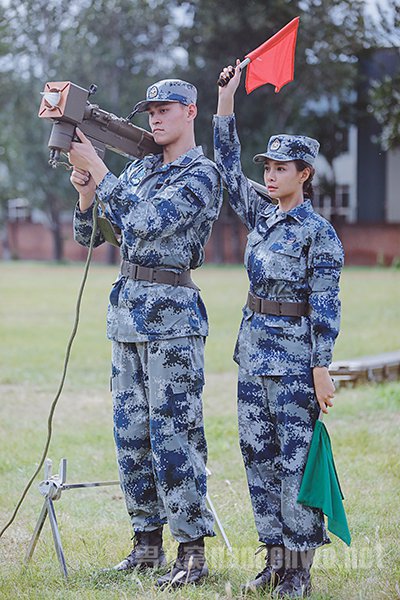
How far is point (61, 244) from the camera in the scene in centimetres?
4244

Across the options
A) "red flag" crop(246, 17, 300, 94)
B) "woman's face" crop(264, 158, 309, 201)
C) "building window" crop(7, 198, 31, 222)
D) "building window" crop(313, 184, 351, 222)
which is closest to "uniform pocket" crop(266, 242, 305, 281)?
"woman's face" crop(264, 158, 309, 201)

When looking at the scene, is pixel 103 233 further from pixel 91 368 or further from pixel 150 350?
pixel 91 368

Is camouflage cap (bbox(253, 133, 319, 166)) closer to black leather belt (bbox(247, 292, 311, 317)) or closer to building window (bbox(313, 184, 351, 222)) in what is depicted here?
black leather belt (bbox(247, 292, 311, 317))

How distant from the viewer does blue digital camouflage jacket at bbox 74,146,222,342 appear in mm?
3996

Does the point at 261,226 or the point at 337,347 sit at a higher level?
the point at 261,226

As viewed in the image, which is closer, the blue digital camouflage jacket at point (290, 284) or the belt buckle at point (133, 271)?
the blue digital camouflage jacket at point (290, 284)

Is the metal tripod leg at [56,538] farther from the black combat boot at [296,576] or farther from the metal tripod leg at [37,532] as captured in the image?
the black combat boot at [296,576]

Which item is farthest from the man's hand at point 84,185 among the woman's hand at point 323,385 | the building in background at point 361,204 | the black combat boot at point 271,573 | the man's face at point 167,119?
the building in background at point 361,204

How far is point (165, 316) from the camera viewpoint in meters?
4.12

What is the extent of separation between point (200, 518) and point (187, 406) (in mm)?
479

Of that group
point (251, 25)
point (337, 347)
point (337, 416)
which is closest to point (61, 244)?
point (251, 25)

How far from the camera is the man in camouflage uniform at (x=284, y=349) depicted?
3.96 metres

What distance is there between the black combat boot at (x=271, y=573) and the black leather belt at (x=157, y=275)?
1163 mm

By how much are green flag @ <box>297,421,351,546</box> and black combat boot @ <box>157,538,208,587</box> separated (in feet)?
1.78
